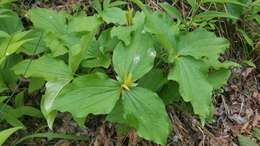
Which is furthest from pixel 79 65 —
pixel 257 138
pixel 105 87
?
pixel 257 138

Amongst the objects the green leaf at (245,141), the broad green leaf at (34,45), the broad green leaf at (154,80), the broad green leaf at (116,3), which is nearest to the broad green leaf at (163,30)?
the broad green leaf at (154,80)

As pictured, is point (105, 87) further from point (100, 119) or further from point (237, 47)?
point (237, 47)

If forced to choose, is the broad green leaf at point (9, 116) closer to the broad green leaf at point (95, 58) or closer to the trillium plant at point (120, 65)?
the trillium plant at point (120, 65)

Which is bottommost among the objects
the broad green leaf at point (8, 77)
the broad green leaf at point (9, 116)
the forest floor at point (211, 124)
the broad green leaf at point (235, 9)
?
the forest floor at point (211, 124)

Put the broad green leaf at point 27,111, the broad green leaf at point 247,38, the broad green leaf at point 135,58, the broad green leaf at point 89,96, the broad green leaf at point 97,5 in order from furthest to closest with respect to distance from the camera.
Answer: the broad green leaf at point 247,38, the broad green leaf at point 97,5, the broad green leaf at point 27,111, the broad green leaf at point 135,58, the broad green leaf at point 89,96

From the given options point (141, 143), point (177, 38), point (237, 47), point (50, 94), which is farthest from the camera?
point (237, 47)

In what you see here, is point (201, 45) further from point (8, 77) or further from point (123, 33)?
point (8, 77)

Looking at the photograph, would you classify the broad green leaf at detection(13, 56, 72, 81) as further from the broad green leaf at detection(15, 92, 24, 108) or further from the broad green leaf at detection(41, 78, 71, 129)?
the broad green leaf at detection(15, 92, 24, 108)
